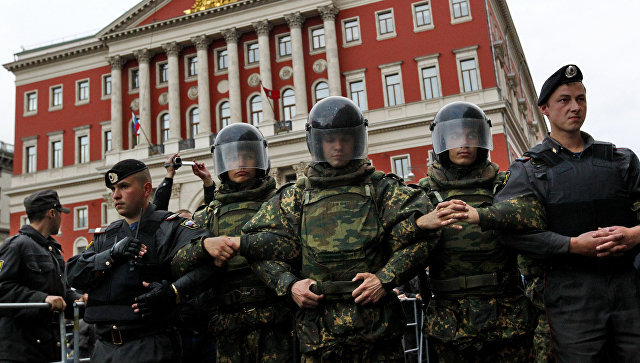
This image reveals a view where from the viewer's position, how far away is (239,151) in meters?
4.30

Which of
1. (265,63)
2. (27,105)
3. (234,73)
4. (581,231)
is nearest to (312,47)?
(265,63)

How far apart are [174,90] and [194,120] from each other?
7.09 ft

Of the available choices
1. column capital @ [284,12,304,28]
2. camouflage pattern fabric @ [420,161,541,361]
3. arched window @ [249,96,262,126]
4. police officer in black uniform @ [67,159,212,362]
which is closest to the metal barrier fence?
police officer in black uniform @ [67,159,212,362]

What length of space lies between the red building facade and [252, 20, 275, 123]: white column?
0.09 meters

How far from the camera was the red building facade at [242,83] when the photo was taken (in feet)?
87.0

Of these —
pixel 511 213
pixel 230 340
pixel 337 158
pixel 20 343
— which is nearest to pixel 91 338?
pixel 20 343

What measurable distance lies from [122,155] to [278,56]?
37.0 ft

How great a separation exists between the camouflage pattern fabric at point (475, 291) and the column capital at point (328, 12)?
26.5 m

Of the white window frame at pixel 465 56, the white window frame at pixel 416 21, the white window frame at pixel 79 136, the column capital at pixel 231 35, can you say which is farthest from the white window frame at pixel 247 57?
the white window frame at pixel 79 136

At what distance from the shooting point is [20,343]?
4215 millimetres

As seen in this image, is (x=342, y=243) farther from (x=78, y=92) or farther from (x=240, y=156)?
(x=78, y=92)

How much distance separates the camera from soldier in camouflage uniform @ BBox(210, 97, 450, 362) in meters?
2.95

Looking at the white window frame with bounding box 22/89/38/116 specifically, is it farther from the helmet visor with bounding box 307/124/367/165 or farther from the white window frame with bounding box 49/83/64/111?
the helmet visor with bounding box 307/124/367/165

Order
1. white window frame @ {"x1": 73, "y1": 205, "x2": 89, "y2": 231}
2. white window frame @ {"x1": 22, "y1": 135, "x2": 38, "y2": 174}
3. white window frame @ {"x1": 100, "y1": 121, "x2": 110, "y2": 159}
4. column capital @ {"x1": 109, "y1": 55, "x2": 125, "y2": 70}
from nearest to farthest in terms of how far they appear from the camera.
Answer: white window frame @ {"x1": 73, "y1": 205, "x2": 89, "y2": 231} → column capital @ {"x1": 109, "y1": 55, "x2": 125, "y2": 70} → white window frame @ {"x1": 100, "y1": 121, "x2": 110, "y2": 159} → white window frame @ {"x1": 22, "y1": 135, "x2": 38, "y2": 174}
